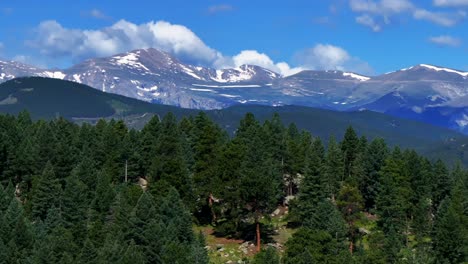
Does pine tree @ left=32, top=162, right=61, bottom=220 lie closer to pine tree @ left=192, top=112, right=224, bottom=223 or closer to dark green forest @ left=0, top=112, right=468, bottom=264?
dark green forest @ left=0, top=112, right=468, bottom=264

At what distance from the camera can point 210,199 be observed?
327ft

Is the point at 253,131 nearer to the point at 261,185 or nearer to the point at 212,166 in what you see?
the point at 212,166

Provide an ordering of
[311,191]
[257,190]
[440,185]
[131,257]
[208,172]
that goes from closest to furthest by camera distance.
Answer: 1. [131,257]
2. [257,190]
3. [311,191]
4. [208,172]
5. [440,185]

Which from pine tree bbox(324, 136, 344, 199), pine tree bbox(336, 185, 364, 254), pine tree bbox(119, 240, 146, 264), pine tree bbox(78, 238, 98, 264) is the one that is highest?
pine tree bbox(324, 136, 344, 199)

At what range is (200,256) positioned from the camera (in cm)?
6831

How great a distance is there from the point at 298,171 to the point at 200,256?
50.4 meters

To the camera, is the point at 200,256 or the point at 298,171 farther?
the point at 298,171

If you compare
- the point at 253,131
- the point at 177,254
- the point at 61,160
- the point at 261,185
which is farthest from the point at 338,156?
the point at 177,254

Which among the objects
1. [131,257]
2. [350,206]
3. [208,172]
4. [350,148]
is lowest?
[131,257]

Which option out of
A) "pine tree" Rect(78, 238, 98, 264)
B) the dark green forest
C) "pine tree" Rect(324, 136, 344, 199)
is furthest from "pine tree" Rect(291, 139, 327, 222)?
"pine tree" Rect(78, 238, 98, 264)

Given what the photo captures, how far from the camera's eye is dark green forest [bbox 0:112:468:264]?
73188 mm

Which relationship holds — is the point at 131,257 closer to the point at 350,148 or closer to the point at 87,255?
the point at 87,255

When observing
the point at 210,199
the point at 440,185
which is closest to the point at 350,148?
the point at 440,185

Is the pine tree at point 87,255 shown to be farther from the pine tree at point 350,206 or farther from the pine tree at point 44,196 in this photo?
the pine tree at point 350,206
